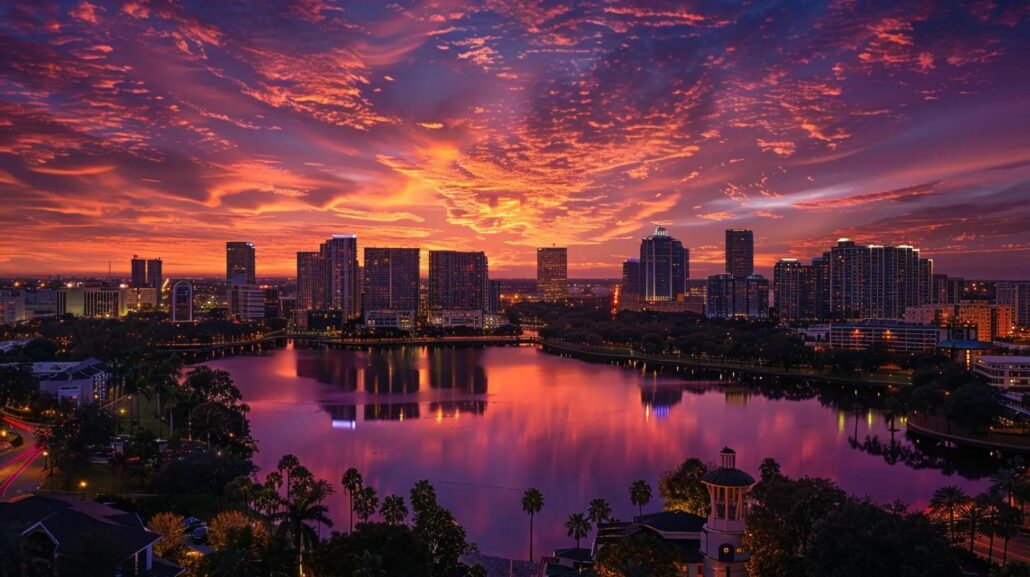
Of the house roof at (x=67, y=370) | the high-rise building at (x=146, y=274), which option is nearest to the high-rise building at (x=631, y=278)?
the high-rise building at (x=146, y=274)

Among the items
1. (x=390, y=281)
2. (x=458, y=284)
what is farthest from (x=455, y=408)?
(x=458, y=284)

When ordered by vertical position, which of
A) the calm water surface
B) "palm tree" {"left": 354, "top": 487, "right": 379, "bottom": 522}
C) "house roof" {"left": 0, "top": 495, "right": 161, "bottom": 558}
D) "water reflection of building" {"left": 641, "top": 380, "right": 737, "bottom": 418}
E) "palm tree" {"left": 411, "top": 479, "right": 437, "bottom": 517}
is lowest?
"water reflection of building" {"left": 641, "top": 380, "right": 737, "bottom": 418}

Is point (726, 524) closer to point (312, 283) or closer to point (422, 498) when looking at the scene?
point (422, 498)

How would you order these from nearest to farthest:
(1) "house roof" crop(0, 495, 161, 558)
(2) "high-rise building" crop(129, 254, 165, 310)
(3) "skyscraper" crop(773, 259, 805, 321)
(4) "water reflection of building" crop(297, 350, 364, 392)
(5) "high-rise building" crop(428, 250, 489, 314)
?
1. (1) "house roof" crop(0, 495, 161, 558)
2. (4) "water reflection of building" crop(297, 350, 364, 392)
3. (3) "skyscraper" crop(773, 259, 805, 321)
4. (5) "high-rise building" crop(428, 250, 489, 314)
5. (2) "high-rise building" crop(129, 254, 165, 310)

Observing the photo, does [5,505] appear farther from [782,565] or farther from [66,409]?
[66,409]

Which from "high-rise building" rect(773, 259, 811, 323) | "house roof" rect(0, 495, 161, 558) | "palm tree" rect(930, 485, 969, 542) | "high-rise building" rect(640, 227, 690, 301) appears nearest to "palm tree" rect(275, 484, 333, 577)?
"house roof" rect(0, 495, 161, 558)

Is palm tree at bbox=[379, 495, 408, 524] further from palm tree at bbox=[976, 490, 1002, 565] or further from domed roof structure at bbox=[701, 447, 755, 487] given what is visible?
palm tree at bbox=[976, 490, 1002, 565]

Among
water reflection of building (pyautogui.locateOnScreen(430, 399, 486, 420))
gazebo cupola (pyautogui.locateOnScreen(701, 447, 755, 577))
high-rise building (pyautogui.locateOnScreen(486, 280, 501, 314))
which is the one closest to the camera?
gazebo cupola (pyautogui.locateOnScreen(701, 447, 755, 577))

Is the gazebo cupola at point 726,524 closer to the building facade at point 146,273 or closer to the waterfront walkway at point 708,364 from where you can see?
the waterfront walkway at point 708,364
